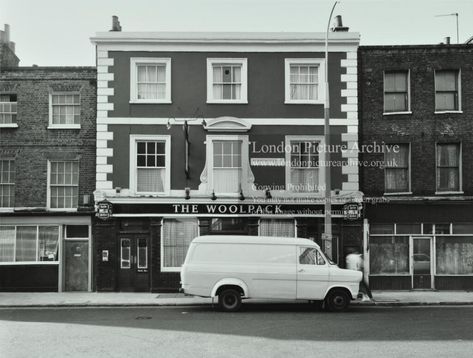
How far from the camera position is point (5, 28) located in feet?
74.8

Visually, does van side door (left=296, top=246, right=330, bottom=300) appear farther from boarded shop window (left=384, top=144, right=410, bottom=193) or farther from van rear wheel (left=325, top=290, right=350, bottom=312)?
boarded shop window (left=384, top=144, right=410, bottom=193)

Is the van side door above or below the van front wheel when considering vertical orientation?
above

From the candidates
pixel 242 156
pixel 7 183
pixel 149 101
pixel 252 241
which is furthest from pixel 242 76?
pixel 7 183

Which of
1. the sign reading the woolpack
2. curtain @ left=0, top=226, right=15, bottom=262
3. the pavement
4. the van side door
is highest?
the sign reading the woolpack

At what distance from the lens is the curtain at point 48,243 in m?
21.4

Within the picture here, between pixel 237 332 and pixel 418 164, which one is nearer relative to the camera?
pixel 237 332

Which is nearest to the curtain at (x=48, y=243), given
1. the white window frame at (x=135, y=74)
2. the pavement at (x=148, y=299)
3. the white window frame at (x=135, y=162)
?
the pavement at (x=148, y=299)

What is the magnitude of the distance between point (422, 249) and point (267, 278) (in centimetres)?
817

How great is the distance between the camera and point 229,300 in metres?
16.5

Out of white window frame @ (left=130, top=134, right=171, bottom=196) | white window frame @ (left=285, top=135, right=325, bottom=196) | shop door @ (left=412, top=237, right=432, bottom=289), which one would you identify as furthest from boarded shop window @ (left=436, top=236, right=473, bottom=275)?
white window frame @ (left=130, top=134, right=171, bottom=196)

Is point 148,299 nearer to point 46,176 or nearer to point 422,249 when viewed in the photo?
point 46,176

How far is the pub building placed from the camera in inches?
832

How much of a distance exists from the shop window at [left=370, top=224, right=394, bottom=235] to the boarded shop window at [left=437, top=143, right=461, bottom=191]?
2.48 metres

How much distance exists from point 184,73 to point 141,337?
12.2 m
